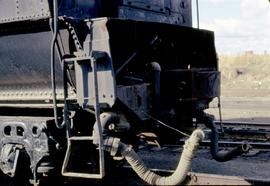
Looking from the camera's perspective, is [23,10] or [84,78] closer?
[84,78]

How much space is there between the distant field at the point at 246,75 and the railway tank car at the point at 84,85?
67.1 feet

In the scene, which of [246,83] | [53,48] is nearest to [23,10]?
[53,48]

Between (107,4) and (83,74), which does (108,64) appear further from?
(107,4)

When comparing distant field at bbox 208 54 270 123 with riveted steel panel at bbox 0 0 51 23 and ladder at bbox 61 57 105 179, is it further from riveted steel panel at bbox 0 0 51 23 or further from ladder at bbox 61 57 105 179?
riveted steel panel at bbox 0 0 51 23

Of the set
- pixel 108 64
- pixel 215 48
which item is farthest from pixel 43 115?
pixel 215 48

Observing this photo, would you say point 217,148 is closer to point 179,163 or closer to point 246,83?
point 179,163

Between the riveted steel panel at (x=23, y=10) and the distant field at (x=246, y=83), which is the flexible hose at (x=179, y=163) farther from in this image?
the distant field at (x=246, y=83)

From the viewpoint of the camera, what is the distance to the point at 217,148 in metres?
6.47

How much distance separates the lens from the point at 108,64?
501cm

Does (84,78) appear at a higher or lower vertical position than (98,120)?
higher

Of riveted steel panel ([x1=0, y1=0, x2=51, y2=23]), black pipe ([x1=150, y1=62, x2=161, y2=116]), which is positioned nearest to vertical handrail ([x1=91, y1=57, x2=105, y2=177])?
riveted steel panel ([x1=0, y1=0, x2=51, y2=23])

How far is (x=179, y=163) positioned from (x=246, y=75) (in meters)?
36.5

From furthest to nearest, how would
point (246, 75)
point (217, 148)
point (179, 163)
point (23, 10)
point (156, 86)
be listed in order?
point (246, 75) < point (217, 148) < point (156, 86) < point (23, 10) < point (179, 163)

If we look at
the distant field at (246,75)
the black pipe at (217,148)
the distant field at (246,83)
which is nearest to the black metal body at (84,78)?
the black pipe at (217,148)
